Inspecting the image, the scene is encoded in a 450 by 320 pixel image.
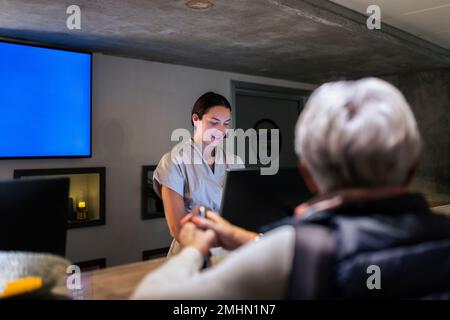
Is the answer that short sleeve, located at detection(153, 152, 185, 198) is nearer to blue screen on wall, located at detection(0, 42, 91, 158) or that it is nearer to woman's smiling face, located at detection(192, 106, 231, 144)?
woman's smiling face, located at detection(192, 106, 231, 144)

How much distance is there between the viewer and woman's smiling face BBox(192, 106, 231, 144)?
2297mm

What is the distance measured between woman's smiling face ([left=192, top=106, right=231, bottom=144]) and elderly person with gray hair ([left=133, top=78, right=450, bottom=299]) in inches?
57.2

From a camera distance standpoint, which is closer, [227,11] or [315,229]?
[315,229]

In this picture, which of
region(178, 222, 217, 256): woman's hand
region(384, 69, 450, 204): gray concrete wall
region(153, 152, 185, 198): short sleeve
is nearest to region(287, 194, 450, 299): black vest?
region(178, 222, 217, 256): woman's hand

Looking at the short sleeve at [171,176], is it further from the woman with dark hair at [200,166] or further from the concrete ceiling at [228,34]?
the concrete ceiling at [228,34]

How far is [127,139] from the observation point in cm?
421

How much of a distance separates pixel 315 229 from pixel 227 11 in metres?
2.40

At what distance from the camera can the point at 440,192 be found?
219 inches

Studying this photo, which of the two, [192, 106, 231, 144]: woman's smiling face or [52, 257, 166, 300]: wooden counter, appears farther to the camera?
[192, 106, 231, 144]: woman's smiling face

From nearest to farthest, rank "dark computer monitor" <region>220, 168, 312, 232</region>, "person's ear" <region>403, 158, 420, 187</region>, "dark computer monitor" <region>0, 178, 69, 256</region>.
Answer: "person's ear" <region>403, 158, 420, 187</region> < "dark computer monitor" <region>0, 178, 69, 256</region> < "dark computer monitor" <region>220, 168, 312, 232</region>

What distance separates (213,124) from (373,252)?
64.4 inches

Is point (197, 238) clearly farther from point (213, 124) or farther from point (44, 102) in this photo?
point (44, 102)
